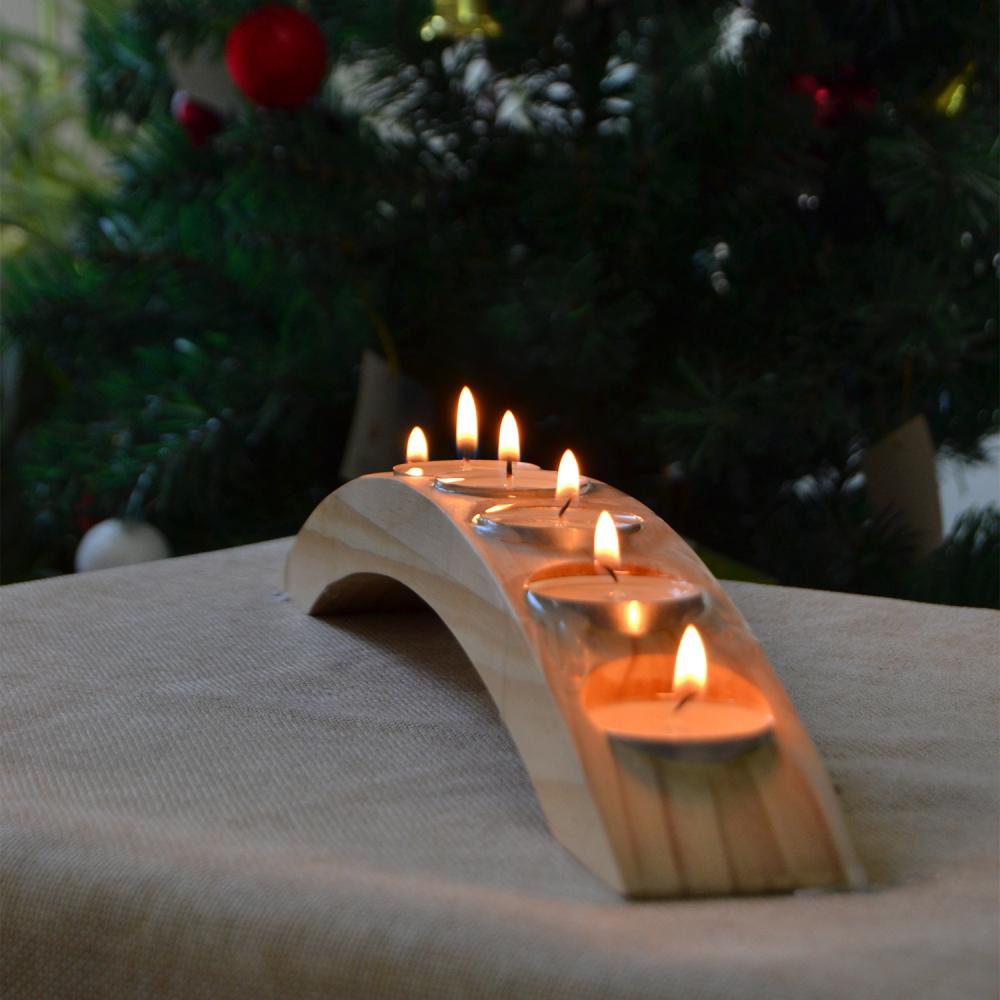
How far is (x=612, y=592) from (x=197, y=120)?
69 centimetres

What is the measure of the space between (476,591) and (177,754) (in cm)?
10

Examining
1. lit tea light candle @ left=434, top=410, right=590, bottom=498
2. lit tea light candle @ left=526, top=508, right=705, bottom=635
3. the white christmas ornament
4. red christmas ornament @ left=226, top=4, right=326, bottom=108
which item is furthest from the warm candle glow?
the white christmas ornament

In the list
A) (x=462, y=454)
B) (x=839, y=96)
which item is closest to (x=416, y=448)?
(x=462, y=454)

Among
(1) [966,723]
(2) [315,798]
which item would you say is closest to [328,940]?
(2) [315,798]

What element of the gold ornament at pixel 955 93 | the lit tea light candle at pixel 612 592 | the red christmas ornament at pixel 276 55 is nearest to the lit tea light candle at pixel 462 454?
the lit tea light candle at pixel 612 592

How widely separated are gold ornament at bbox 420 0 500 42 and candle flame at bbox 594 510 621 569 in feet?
1.85

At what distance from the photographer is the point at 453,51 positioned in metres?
0.85

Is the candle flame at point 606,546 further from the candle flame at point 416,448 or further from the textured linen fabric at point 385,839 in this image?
the candle flame at point 416,448

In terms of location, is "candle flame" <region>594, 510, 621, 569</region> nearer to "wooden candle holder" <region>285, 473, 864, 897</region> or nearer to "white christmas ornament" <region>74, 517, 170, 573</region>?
"wooden candle holder" <region>285, 473, 864, 897</region>

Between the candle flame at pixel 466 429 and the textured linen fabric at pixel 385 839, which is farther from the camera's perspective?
the candle flame at pixel 466 429

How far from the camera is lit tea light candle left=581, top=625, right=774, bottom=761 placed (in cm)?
28

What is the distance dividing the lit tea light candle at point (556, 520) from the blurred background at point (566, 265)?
0.34m

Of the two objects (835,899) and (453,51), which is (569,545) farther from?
(453,51)

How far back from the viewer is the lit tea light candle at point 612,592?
0.32m
